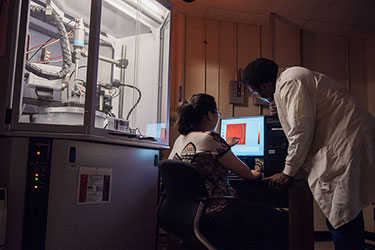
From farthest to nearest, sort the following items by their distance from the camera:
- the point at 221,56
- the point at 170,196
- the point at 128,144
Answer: the point at 221,56 < the point at 128,144 < the point at 170,196

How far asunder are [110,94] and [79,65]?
10.6 inches

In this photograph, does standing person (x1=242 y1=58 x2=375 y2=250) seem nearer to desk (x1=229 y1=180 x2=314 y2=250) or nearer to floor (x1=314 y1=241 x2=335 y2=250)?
desk (x1=229 y1=180 x2=314 y2=250)

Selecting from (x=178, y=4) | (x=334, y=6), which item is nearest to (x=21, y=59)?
(x=178, y=4)

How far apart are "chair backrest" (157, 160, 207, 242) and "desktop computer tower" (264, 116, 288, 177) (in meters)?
0.87

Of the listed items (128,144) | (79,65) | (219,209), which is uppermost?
(79,65)

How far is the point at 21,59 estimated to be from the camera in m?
1.79

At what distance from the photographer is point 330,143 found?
1509 millimetres

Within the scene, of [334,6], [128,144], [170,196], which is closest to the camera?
[170,196]

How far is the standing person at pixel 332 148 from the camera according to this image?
143 cm

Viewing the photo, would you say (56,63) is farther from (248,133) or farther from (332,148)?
(332,148)

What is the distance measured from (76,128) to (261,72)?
99 centimetres

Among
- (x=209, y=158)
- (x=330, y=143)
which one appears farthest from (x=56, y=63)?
(x=330, y=143)

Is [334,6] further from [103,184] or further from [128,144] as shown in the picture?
[103,184]

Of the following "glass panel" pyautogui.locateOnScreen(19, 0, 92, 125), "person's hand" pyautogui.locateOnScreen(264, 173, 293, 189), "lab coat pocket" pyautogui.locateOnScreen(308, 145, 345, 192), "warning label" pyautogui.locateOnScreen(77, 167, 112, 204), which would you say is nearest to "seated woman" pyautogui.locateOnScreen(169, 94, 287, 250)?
"person's hand" pyautogui.locateOnScreen(264, 173, 293, 189)
